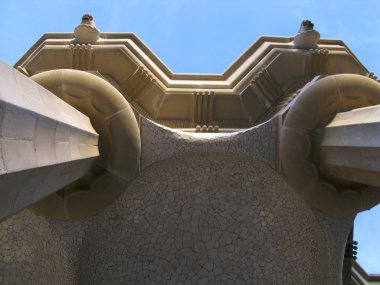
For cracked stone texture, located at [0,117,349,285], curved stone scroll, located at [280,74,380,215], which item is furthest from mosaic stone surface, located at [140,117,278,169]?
curved stone scroll, located at [280,74,380,215]

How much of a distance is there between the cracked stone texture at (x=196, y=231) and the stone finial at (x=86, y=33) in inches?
142

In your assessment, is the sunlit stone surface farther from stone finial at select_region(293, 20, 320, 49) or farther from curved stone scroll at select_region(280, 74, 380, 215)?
stone finial at select_region(293, 20, 320, 49)

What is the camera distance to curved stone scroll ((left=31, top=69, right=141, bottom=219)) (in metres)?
8.20

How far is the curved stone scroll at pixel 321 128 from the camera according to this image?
8.46 m

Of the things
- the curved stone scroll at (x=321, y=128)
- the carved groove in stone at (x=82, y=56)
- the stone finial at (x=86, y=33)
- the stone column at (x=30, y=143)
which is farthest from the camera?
the stone finial at (x=86, y=33)

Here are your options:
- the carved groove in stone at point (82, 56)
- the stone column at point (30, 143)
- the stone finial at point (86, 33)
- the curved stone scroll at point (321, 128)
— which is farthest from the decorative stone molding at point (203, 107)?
the stone column at point (30, 143)

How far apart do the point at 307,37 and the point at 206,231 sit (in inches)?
237

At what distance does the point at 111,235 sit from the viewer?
9414 mm

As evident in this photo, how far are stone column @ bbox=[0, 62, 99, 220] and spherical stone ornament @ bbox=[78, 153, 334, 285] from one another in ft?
11.3

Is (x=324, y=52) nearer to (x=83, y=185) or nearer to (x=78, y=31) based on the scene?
(x=78, y=31)

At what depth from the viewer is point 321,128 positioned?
27.7 ft

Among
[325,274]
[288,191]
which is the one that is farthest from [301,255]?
[288,191]

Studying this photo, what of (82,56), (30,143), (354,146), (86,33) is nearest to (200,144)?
(354,146)

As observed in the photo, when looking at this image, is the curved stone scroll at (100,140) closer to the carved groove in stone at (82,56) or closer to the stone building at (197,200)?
the stone building at (197,200)
